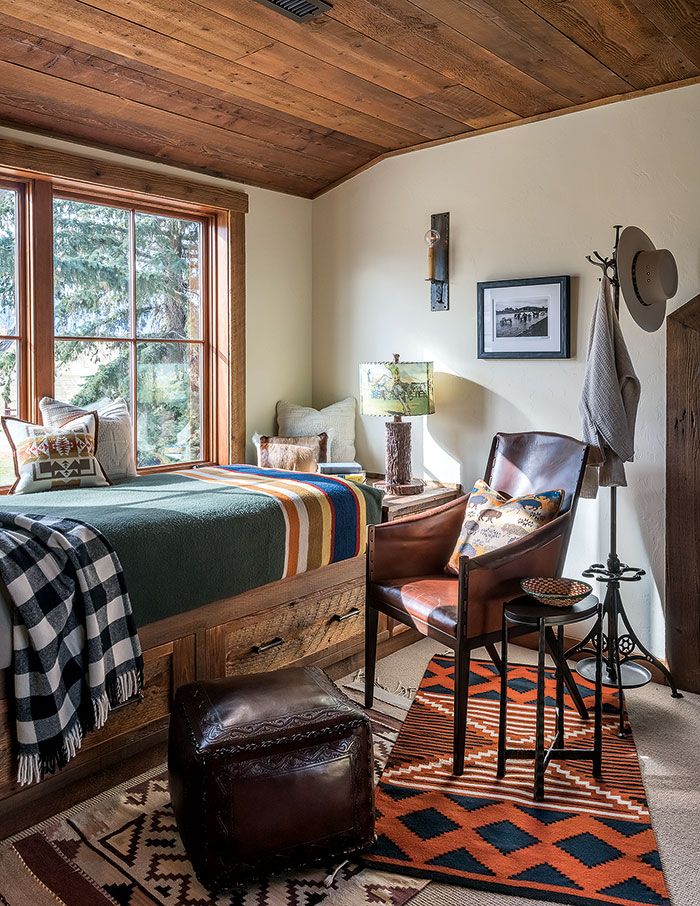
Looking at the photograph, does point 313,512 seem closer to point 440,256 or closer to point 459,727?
point 459,727

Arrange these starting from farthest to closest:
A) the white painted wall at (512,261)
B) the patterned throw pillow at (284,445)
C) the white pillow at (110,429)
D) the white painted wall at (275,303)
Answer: the white painted wall at (275,303)
the patterned throw pillow at (284,445)
the white pillow at (110,429)
the white painted wall at (512,261)

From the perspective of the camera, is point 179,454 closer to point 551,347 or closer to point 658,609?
point 551,347

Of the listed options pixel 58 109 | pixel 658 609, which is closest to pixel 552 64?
pixel 58 109

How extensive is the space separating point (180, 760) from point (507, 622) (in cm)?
105

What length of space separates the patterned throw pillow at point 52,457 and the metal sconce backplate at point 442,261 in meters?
1.76

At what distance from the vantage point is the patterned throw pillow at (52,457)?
126 inches

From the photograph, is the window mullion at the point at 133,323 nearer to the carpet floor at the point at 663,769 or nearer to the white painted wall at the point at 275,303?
the white painted wall at the point at 275,303

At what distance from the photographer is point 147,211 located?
3.83 m

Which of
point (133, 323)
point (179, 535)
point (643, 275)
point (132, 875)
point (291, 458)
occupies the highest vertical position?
point (643, 275)

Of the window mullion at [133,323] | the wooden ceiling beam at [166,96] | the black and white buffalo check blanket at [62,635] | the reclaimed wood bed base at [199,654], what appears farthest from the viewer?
the window mullion at [133,323]

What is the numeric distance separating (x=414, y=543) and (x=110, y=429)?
4.59 feet

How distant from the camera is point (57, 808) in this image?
241 centimetres

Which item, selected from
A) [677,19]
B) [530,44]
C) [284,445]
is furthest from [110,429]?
[677,19]

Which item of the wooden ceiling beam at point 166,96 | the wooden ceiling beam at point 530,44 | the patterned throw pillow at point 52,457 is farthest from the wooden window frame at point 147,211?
the wooden ceiling beam at point 530,44
